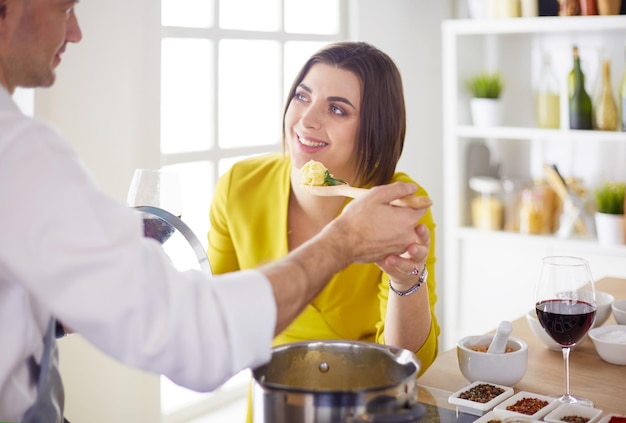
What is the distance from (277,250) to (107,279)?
1.34m

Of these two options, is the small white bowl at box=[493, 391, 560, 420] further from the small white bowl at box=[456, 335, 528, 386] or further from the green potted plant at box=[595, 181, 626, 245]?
the green potted plant at box=[595, 181, 626, 245]

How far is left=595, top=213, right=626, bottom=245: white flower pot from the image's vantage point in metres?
3.77

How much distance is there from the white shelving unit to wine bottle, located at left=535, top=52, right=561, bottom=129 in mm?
47

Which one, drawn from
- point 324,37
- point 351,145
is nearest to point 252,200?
point 351,145

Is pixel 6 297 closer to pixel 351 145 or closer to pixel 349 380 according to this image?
pixel 349 380

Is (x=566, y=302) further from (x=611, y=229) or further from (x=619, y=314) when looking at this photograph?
(x=611, y=229)

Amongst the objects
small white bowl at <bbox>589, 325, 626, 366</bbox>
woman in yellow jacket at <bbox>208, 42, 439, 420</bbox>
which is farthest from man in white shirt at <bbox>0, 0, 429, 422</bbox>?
woman in yellow jacket at <bbox>208, 42, 439, 420</bbox>

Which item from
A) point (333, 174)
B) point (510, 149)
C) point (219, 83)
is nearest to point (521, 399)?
point (333, 174)

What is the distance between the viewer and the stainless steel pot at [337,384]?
1106mm

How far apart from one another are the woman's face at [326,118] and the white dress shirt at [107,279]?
1.13 m

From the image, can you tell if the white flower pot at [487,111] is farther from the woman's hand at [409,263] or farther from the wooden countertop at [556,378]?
the woman's hand at [409,263]

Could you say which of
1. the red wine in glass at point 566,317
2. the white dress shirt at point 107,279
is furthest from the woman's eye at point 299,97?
the white dress shirt at point 107,279

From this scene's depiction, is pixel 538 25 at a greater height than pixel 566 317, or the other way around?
pixel 538 25

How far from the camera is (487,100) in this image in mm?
4191
